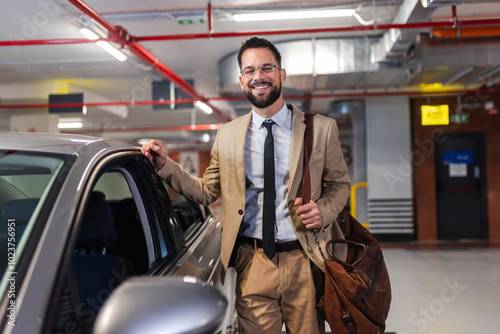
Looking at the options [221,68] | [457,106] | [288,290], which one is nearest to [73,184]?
[288,290]

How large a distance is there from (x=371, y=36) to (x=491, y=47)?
149 cm

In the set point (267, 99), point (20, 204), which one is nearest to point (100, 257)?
point (20, 204)

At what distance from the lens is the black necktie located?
5.58ft

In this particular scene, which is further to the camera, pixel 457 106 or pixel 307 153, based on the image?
pixel 457 106

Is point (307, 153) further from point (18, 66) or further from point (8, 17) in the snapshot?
point (18, 66)

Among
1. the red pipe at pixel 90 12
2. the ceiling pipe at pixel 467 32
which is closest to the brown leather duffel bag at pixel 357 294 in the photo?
the red pipe at pixel 90 12

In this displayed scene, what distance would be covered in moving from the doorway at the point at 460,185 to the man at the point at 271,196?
303 inches

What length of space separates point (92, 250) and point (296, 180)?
0.86m

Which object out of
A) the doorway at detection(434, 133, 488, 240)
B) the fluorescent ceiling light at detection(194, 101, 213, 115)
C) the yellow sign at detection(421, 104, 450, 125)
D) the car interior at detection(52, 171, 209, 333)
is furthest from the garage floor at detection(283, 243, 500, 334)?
the fluorescent ceiling light at detection(194, 101, 213, 115)

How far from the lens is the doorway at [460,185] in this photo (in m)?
8.60

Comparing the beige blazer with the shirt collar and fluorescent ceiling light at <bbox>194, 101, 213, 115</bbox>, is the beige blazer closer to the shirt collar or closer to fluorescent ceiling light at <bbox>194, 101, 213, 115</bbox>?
the shirt collar

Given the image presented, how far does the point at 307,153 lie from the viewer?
1.74m

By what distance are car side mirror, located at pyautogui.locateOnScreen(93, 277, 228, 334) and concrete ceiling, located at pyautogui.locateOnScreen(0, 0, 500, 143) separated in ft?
11.9

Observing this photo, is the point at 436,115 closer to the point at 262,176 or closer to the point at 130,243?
the point at 262,176
